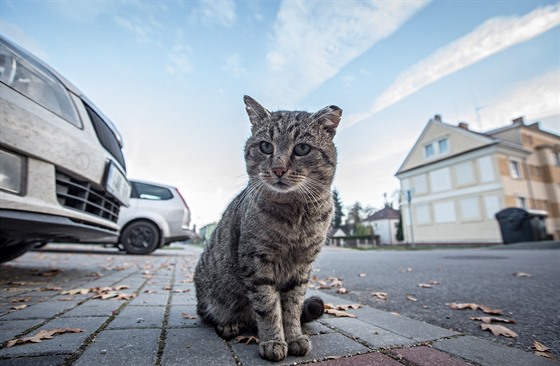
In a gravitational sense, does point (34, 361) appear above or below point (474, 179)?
below

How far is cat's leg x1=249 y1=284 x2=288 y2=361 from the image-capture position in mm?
1599

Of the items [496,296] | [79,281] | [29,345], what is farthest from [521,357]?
[79,281]

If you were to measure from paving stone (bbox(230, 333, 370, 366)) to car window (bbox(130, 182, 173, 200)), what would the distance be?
7705mm

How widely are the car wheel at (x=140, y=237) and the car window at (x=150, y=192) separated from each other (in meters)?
0.84

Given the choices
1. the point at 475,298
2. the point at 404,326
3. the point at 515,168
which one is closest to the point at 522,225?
the point at 515,168

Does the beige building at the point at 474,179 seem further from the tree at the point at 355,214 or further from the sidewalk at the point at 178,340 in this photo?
the tree at the point at 355,214

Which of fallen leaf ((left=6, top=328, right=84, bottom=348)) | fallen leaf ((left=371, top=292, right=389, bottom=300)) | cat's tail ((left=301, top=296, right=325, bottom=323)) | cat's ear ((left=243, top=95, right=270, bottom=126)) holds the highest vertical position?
cat's ear ((left=243, top=95, right=270, bottom=126))

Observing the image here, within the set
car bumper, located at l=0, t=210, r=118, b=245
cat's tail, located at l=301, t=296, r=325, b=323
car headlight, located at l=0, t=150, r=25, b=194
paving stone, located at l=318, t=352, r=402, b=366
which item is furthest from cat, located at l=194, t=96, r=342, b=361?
car headlight, located at l=0, t=150, r=25, b=194

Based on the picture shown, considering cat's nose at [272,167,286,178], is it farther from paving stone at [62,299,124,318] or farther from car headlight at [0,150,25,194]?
car headlight at [0,150,25,194]

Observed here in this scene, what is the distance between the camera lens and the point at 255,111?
255 centimetres

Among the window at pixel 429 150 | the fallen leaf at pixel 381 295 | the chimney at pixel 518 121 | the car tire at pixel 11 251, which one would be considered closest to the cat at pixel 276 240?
the fallen leaf at pixel 381 295

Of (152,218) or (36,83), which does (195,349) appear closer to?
(36,83)

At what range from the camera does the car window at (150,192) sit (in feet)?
28.5

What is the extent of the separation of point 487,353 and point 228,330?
1541 mm
